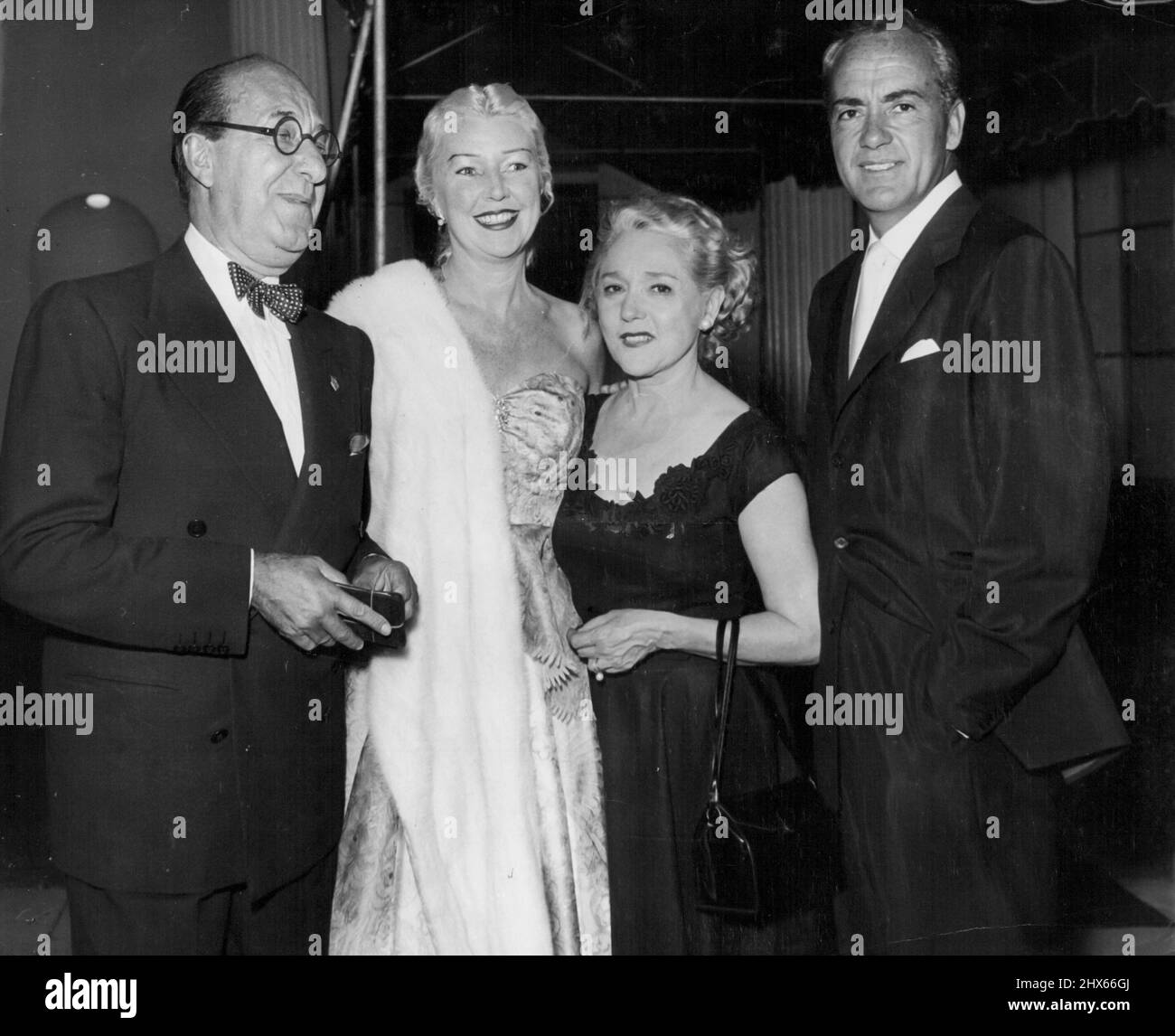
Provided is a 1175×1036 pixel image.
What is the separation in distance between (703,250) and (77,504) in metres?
1.60

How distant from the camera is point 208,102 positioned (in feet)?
9.62

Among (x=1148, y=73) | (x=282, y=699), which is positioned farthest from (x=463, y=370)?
(x=1148, y=73)

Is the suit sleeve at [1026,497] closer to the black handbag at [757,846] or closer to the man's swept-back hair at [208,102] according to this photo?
the black handbag at [757,846]

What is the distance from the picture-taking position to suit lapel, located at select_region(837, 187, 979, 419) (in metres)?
3.02

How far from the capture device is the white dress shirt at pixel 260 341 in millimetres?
2826

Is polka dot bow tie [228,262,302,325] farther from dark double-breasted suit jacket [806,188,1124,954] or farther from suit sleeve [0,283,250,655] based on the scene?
Answer: dark double-breasted suit jacket [806,188,1124,954]

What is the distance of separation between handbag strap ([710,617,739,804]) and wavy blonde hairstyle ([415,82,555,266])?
1.16 metres

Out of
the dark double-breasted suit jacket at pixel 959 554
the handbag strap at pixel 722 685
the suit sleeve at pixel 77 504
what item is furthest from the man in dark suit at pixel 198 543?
the dark double-breasted suit jacket at pixel 959 554

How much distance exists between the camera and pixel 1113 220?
Result: 3.34 metres

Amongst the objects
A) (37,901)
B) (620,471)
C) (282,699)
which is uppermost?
(620,471)

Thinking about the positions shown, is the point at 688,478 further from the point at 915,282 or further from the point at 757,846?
the point at 757,846

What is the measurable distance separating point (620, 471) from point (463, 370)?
0.47 m

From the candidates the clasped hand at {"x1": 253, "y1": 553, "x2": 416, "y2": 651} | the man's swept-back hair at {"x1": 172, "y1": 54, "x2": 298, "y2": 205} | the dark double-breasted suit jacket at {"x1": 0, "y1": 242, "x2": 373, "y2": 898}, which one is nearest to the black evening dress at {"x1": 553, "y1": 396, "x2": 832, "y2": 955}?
the clasped hand at {"x1": 253, "y1": 553, "x2": 416, "y2": 651}
